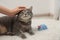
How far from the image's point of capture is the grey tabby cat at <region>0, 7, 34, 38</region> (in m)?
A: 1.84

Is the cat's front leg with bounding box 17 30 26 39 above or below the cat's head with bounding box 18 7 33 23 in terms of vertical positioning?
below

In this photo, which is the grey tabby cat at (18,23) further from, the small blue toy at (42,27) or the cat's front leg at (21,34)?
the small blue toy at (42,27)

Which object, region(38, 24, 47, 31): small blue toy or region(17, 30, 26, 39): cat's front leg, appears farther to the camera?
region(38, 24, 47, 31): small blue toy

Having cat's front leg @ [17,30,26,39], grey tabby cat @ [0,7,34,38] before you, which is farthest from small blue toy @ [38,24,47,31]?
cat's front leg @ [17,30,26,39]

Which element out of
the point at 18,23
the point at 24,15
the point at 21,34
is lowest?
the point at 21,34

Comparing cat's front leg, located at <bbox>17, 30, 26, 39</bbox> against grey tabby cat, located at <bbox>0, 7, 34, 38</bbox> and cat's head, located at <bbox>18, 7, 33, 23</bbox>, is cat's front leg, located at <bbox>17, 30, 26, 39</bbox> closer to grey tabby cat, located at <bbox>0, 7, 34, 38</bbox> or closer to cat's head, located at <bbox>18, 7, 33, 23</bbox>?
grey tabby cat, located at <bbox>0, 7, 34, 38</bbox>

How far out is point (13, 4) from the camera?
8.84 ft

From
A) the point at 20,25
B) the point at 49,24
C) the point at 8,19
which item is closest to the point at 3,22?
the point at 8,19

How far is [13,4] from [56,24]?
2.97 ft

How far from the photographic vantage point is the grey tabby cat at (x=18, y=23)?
6.03 feet

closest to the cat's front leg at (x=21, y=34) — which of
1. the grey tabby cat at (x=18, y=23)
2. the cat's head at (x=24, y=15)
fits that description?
the grey tabby cat at (x=18, y=23)

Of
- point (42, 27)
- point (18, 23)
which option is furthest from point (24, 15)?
point (42, 27)

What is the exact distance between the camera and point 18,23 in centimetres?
188

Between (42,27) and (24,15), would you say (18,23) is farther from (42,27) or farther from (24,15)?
(42,27)
